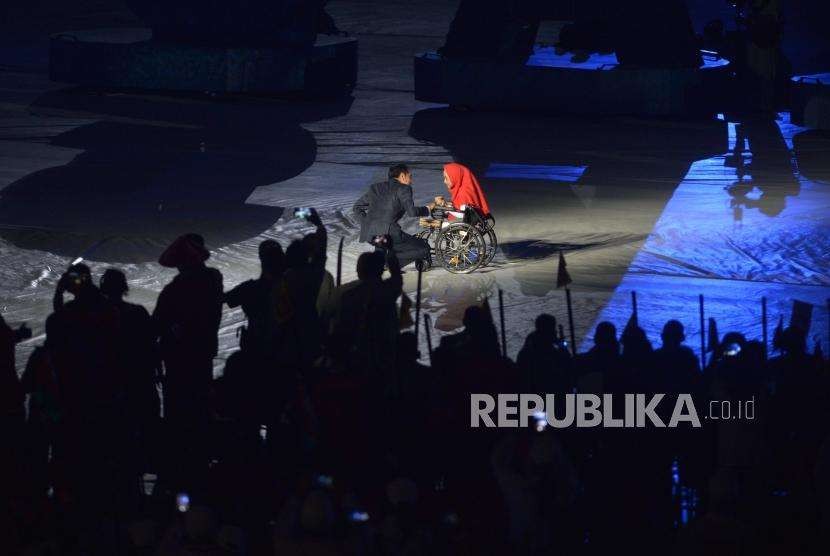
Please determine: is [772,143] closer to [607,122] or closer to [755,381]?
[607,122]

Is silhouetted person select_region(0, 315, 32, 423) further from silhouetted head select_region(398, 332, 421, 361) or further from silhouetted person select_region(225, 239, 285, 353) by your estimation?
silhouetted head select_region(398, 332, 421, 361)

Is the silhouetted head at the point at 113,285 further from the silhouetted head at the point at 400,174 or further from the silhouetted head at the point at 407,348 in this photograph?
the silhouetted head at the point at 400,174

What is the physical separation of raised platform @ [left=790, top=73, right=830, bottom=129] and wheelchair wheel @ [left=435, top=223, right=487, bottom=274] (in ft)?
31.5

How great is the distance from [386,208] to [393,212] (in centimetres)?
9

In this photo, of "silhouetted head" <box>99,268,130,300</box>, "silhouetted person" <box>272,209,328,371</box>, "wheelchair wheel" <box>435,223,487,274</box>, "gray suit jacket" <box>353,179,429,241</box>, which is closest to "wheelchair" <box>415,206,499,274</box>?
"wheelchair wheel" <box>435,223,487,274</box>

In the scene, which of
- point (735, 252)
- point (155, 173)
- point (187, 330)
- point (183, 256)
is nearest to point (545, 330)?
point (187, 330)

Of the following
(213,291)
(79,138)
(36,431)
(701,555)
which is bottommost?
(701,555)

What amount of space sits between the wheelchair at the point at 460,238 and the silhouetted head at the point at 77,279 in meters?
5.62

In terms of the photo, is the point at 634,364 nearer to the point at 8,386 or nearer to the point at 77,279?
the point at 77,279

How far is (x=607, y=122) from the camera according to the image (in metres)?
22.5

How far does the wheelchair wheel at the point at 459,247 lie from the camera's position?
13.4m

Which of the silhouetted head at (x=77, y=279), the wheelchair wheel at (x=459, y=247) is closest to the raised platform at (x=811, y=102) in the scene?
the wheelchair wheel at (x=459, y=247)

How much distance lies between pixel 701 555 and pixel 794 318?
19.2ft

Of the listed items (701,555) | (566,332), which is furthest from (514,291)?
(701,555)
